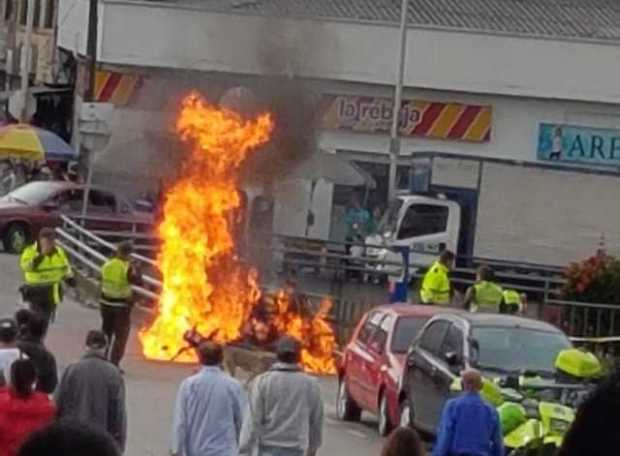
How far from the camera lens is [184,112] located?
31859 mm

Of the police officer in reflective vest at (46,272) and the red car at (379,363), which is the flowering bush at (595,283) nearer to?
the red car at (379,363)

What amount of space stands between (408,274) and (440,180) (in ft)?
20.4

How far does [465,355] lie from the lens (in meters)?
19.7

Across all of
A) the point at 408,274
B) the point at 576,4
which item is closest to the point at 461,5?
the point at 576,4

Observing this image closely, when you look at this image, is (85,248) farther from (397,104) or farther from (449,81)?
(449,81)

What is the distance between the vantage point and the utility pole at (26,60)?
63750 millimetres

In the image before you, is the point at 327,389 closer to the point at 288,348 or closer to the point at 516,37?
the point at 288,348

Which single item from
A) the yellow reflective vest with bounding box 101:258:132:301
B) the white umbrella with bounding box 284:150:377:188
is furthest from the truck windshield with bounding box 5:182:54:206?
the yellow reflective vest with bounding box 101:258:132:301

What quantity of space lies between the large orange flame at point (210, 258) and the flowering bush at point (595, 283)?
349 centimetres

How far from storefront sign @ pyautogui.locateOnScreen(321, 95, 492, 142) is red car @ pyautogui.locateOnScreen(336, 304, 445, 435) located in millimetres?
30137

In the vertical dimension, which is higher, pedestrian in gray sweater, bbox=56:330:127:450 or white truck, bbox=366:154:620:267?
white truck, bbox=366:154:620:267

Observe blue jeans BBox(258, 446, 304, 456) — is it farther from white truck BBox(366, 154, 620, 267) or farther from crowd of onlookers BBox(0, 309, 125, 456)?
white truck BBox(366, 154, 620, 267)

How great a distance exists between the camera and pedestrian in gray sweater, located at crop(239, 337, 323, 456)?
1366 centimetres

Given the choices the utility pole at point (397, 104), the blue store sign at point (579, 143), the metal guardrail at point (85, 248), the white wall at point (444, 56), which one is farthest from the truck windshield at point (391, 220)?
the blue store sign at point (579, 143)
